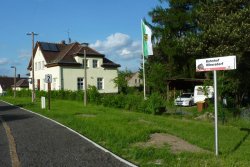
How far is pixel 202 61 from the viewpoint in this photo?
11.2 meters

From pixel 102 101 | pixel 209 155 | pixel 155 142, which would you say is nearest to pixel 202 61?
pixel 209 155

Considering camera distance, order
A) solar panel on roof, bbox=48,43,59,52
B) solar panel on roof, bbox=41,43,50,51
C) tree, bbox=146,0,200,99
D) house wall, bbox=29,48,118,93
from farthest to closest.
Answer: solar panel on roof, bbox=48,43,59,52, solar panel on roof, bbox=41,43,50,51, house wall, bbox=29,48,118,93, tree, bbox=146,0,200,99

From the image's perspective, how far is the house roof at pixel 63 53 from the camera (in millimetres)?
59866

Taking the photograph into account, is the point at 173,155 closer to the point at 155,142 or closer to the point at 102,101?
the point at 155,142

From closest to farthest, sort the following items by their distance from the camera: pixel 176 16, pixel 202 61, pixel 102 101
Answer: pixel 202 61 < pixel 102 101 < pixel 176 16

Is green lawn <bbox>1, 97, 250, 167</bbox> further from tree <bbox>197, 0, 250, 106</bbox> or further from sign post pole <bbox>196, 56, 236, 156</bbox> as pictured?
tree <bbox>197, 0, 250, 106</bbox>

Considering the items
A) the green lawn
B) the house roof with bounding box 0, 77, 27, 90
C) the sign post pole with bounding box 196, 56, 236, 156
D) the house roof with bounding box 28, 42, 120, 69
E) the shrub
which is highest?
the house roof with bounding box 28, 42, 120, 69

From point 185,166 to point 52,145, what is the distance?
5053 mm

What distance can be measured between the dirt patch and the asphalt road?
180 cm

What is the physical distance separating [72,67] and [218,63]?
50.6 meters

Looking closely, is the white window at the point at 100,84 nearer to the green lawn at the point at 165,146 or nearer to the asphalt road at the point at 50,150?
the green lawn at the point at 165,146

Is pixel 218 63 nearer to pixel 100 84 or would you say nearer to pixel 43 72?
pixel 100 84

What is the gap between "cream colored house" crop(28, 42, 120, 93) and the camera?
59.8 meters

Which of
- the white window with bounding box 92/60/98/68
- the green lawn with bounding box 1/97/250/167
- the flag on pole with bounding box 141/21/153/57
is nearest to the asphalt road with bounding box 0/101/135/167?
the green lawn with bounding box 1/97/250/167
